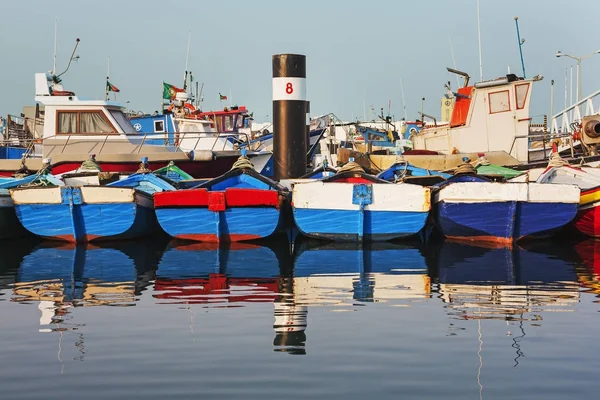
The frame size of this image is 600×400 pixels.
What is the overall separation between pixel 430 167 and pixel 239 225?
311 inches

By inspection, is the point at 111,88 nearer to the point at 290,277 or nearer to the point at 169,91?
the point at 169,91

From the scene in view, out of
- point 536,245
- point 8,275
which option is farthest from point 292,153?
point 8,275

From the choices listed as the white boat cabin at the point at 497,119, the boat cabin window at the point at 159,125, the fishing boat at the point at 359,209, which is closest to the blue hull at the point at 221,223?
the fishing boat at the point at 359,209

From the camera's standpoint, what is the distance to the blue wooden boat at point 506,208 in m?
13.5

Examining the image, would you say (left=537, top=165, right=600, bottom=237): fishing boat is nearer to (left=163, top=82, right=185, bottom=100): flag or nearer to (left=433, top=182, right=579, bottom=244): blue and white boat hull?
(left=433, top=182, right=579, bottom=244): blue and white boat hull

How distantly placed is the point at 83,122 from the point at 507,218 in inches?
466

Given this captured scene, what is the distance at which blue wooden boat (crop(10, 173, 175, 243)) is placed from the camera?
1435 centimetres

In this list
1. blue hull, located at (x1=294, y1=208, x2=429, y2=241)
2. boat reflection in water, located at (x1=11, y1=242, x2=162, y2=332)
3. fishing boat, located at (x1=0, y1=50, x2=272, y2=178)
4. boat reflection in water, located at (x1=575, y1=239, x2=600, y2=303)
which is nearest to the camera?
boat reflection in water, located at (x1=11, y1=242, x2=162, y2=332)

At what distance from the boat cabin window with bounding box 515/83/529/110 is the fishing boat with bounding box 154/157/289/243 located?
9.48 metres

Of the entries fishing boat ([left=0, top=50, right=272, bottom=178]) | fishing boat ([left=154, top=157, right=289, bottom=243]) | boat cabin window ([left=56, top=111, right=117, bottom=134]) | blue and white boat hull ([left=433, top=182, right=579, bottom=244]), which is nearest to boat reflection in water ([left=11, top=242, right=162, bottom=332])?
fishing boat ([left=154, top=157, right=289, bottom=243])

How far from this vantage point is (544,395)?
5.33 meters

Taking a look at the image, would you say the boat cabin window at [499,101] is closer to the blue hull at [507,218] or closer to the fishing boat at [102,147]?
the fishing boat at [102,147]

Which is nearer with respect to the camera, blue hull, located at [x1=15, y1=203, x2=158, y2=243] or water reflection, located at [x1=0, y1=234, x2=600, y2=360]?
water reflection, located at [x1=0, y1=234, x2=600, y2=360]

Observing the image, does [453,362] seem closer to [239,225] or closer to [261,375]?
[261,375]
